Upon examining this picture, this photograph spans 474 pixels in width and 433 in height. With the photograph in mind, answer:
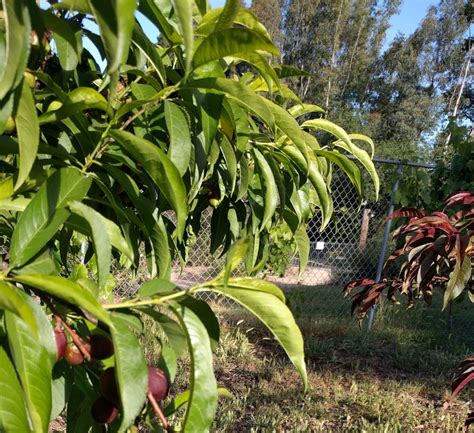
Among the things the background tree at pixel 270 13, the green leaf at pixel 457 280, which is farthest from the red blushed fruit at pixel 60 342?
the background tree at pixel 270 13

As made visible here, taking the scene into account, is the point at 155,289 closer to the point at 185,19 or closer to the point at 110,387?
the point at 110,387

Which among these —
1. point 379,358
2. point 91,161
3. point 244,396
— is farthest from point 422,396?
point 91,161

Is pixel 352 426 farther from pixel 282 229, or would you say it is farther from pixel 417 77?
pixel 417 77

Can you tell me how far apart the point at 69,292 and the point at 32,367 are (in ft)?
0.24

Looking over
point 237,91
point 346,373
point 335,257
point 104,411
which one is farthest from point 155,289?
point 335,257

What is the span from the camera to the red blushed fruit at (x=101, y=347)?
591mm

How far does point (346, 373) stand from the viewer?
4023 mm

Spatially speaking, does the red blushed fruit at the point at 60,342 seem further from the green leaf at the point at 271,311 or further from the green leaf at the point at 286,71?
the green leaf at the point at 286,71

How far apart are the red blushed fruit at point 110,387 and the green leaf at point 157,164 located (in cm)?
21

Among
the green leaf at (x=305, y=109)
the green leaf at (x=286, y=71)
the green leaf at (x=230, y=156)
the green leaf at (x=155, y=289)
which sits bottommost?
the green leaf at (x=155, y=289)

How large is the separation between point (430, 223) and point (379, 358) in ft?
10.7

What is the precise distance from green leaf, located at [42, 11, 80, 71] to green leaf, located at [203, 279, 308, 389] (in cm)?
33

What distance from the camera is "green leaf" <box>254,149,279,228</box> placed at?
91cm

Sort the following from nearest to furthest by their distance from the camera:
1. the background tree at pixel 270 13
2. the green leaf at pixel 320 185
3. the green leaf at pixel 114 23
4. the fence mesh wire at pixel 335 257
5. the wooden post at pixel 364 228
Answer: the green leaf at pixel 114 23, the green leaf at pixel 320 185, the fence mesh wire at pixel 335 257, the wooden post at pixel 364 228, the background tree at pixel 270 13
